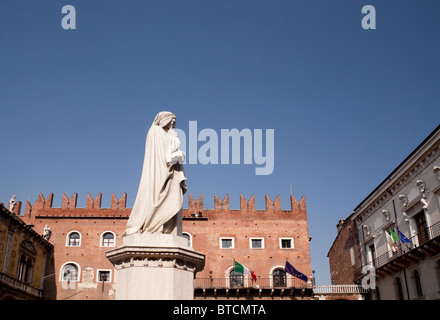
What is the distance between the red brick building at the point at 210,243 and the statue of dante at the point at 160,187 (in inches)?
1116

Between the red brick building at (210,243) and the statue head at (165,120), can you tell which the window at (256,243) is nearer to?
the red brick building at (210,243)

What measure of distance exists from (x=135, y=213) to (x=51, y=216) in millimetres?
32392

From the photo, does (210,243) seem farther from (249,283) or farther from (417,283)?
(417,283)

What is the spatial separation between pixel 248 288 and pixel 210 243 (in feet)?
16.2

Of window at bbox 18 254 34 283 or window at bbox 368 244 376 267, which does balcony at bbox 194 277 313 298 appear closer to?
window at bbox 368 244 376 267

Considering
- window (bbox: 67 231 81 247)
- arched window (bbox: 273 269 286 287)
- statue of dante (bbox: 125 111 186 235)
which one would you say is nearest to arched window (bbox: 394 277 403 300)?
arched window (bbox: 273 269 286 287)

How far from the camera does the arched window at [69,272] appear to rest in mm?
34719

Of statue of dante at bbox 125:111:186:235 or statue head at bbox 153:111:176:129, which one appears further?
statue head at bbox 153:111:176:129

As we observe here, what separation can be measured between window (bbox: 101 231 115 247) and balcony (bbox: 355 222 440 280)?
19.8 m

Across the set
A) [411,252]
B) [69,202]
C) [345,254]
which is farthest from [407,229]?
[69,202]

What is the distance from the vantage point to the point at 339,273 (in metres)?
39.1

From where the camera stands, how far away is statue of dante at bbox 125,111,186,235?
21.5 feet

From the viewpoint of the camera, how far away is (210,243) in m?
36.8

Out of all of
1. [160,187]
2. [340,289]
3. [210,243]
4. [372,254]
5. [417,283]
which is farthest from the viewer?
[210,243]
